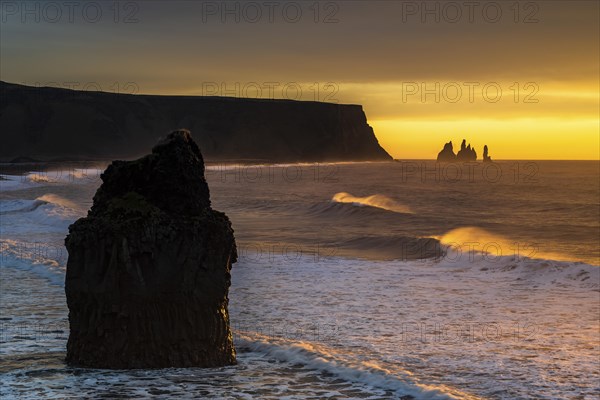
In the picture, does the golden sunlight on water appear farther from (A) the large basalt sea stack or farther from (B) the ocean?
(A) the large basalt sea stack

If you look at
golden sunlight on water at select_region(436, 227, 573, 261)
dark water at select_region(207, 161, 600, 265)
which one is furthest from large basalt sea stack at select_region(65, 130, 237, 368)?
golden sunlight on water at select_region(436, 227, 573, 261)

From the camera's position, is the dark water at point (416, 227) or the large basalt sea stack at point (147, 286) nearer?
the large basalt sea stack at point (147, 286)

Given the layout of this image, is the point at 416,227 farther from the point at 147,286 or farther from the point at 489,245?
the point at 147,286

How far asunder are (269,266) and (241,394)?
9.59 metres

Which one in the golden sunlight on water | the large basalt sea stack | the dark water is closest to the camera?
the large basalt sea stack

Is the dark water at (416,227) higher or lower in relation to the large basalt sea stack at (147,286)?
lower

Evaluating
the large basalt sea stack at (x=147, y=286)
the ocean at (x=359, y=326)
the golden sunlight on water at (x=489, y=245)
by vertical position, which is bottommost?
the golden sunlight on water at (x=489, y=245)

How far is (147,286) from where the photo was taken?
23.4ft

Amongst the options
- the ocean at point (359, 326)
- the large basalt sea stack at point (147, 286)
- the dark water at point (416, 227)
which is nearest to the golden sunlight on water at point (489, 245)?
the dark water at point (416, 227)

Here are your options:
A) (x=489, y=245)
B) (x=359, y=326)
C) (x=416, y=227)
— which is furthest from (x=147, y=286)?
(x=416, y=227)

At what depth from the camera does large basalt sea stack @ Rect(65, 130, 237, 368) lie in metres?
7.11

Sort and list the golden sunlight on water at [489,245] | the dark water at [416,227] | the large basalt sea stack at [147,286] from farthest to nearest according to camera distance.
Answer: the dark water at [416,227], the golden sunlight on water at [489,245], the large basalt sea stack at [147,286]

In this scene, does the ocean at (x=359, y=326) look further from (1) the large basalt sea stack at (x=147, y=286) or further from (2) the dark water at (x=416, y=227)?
(2) the dark water at (x=416, y=227)

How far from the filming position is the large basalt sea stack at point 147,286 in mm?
7113
